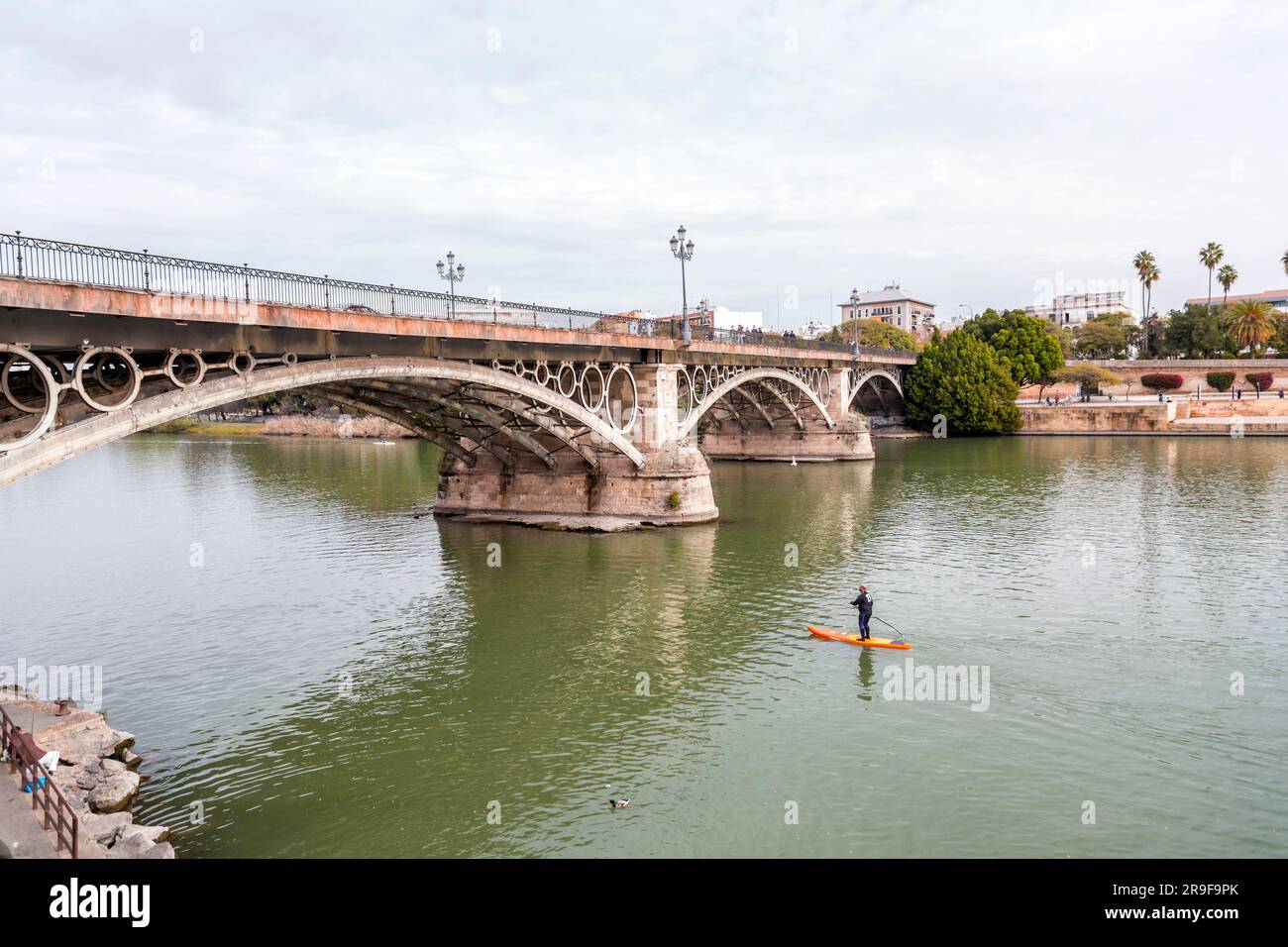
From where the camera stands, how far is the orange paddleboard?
18734mm

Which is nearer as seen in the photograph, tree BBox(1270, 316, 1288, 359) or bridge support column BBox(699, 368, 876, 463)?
bridge support column BBox(699, 368, 876, 463)

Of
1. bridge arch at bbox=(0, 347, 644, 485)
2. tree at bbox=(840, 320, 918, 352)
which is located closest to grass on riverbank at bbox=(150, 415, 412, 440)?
bridge arch at bbox=(0, 347, 644, 485)

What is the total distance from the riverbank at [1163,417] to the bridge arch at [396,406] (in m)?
57.5

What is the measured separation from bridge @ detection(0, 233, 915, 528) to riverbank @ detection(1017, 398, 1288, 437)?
3715 centimetres

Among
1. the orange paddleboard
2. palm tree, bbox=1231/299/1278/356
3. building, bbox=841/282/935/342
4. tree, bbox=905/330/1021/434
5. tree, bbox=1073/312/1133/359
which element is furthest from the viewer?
building, bbox=841/282/935/342

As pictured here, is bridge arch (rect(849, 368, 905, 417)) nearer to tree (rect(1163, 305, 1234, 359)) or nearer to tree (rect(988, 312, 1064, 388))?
tree (rect(988, 312, 1064, 388))

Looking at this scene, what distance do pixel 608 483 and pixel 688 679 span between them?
17864 mm

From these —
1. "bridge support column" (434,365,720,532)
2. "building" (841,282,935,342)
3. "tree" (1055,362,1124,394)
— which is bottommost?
"bridge support column" (434,365,720,532)

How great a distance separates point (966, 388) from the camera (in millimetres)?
75812

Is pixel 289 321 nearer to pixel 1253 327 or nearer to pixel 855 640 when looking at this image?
pixel 855 640

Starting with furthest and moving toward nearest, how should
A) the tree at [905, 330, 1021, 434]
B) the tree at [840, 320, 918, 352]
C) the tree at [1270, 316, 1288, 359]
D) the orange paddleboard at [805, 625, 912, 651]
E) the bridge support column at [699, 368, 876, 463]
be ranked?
the tree at [840, 320, 918, 352]
the tree at [1270, 316, 1288, 359]
the tree at [905, 330, 1021, 434]
the bridge support column at [699, 368, 876, 463]
the orange paddleboard at [805, 625, 912, 651]

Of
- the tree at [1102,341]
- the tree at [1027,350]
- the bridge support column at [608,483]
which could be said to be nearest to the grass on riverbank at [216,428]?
the bridge support column at [608,483]
